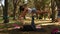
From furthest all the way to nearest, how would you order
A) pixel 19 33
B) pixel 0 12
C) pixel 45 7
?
pixel 0 12 < pixel 45 7 < pixel 19 33

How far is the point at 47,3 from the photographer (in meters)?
38.7

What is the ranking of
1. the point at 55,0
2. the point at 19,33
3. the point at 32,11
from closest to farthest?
the point at 19,33, the point at 32,11, the point at 55,0

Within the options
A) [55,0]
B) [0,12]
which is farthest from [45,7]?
[0,12]

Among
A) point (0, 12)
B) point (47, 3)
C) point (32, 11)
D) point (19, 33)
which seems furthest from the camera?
point (0, 12)

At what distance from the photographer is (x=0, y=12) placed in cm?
7188

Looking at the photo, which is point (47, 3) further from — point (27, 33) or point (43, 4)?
point (27, 33)

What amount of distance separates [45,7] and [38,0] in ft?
9.55

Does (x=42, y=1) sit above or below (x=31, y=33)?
above

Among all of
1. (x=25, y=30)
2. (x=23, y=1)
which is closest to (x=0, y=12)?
(x=23, y=1)

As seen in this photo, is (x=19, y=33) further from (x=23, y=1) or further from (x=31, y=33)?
(x=23, y=1)

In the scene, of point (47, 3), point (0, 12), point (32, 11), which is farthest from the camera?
point (0, 12)

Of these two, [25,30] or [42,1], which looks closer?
[25,30]

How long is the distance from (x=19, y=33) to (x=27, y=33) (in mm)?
710

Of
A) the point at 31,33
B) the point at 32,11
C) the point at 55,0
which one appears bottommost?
the point at 31,33
